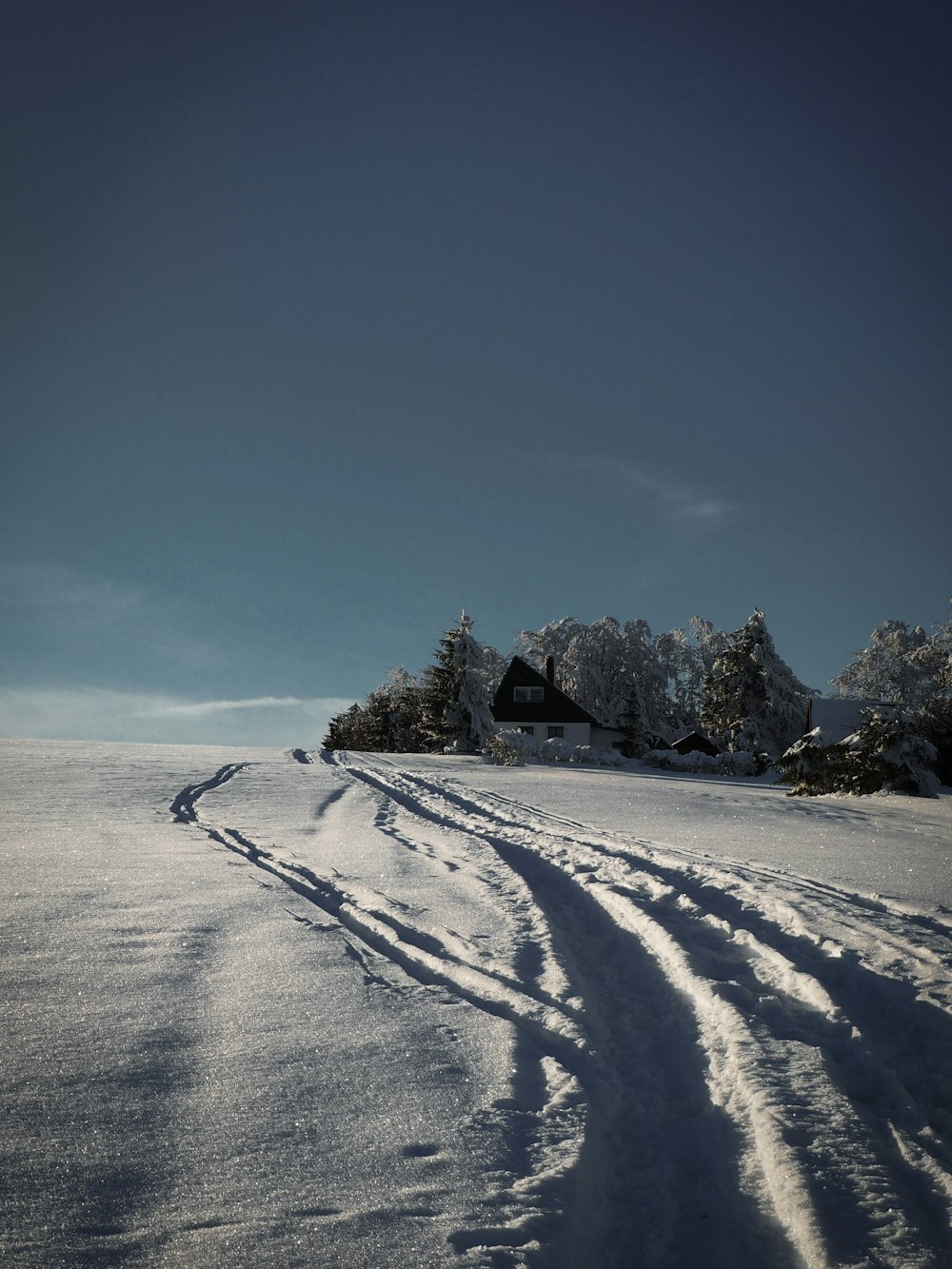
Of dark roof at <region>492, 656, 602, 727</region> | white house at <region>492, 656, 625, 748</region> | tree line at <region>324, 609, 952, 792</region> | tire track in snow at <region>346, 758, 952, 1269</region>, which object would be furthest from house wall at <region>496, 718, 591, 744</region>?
tire track in snow at <region>346, 758, 952, 1269</region>

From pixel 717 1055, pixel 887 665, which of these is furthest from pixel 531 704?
pixel 717 1055

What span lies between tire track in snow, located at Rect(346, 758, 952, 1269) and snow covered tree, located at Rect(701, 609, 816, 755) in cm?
3698

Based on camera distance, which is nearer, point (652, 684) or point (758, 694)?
point (758, 694)

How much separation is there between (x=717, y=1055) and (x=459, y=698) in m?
34.7

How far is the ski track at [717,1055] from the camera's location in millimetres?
2355

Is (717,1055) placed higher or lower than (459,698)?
lower

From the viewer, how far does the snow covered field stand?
2.22m

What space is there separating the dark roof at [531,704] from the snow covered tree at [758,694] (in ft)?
26.1

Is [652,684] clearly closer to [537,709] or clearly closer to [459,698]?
[537,709]

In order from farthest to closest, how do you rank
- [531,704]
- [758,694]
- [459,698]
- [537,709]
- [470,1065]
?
[531,704] → [537,709] → [758,694] → [459,698] → [470,1065]

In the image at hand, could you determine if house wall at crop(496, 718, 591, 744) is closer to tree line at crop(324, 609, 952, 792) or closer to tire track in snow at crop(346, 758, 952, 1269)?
tree line at crop(324, 609, 952, 792)

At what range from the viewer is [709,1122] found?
2.92 m

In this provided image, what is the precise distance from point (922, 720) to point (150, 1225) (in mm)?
24003

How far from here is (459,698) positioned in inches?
1495
